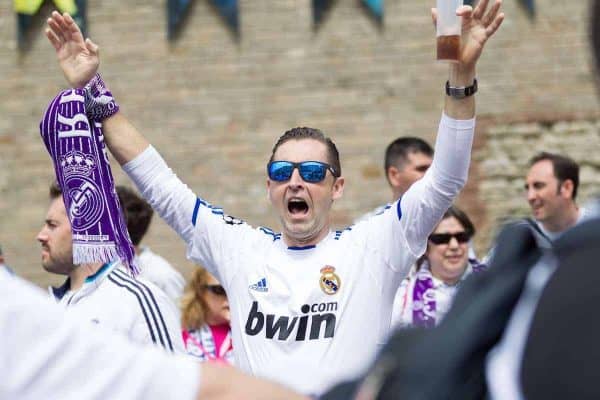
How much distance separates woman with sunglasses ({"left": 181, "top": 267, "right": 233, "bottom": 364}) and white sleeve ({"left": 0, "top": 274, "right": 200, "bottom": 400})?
18.4 ft

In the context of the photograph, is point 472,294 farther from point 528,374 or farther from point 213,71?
point 213,71

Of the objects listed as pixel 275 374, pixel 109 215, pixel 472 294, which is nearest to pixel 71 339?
pixel 472 294

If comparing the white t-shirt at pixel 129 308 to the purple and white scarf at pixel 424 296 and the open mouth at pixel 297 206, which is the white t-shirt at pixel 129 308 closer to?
the open mouth at pixel 297 206

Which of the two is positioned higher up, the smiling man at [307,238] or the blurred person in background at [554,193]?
the smiling man at [307,238]

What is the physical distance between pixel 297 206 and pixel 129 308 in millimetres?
798

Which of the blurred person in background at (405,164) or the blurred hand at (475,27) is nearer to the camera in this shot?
the blurred hand at (475,27)

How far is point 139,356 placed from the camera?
1.51 meters

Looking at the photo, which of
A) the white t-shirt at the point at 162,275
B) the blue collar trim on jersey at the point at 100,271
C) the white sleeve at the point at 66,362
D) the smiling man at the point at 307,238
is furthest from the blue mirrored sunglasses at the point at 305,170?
the white sleeve at the point at 66,362

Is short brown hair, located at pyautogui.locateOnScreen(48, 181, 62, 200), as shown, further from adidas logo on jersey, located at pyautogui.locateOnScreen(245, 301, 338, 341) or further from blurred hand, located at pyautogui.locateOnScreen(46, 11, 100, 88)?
adidas logo on jersey, located at pyautogui.locateOnScreen(245, 301, 338, 341)

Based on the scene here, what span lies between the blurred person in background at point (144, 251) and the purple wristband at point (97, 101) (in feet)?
4.16

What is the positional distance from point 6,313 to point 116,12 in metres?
11.9

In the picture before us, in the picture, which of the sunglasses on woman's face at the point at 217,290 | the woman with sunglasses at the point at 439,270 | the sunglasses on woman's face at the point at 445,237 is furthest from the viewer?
the sunglasses on woman's face at the point at 217,290

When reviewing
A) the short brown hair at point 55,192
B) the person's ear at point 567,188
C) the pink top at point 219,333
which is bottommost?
the pink top at point 219,333

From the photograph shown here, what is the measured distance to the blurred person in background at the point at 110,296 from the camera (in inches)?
190
